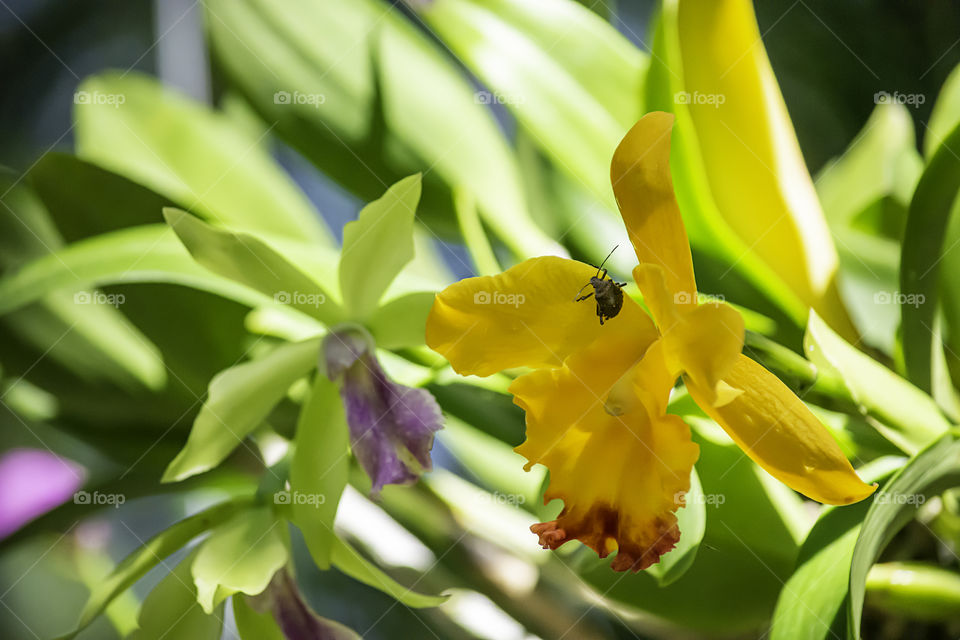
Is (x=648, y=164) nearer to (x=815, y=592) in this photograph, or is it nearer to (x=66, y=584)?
(x=815, y=592)

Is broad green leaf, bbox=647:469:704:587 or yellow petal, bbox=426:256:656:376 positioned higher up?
yellow petal, bbox=426:256:656:376

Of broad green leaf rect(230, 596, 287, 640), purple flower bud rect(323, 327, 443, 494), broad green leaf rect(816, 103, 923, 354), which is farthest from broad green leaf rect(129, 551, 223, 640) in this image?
broad green leaf rect(816, 103, 923, 354)

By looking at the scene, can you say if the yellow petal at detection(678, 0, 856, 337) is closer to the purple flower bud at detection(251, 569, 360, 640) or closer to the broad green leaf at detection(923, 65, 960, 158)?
the broad green leaf at detection(923, 65, 960, 158)

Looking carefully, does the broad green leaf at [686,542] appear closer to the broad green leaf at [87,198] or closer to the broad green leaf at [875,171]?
the broad green leaf at [875,171]

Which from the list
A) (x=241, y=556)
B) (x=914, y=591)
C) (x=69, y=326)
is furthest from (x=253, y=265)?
(x=914, y=591)

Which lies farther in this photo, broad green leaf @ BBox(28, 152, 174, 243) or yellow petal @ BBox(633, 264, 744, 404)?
broad green leaf @ BBox(28, 152, 174, 243)

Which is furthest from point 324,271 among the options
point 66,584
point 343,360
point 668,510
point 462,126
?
point 66,584
